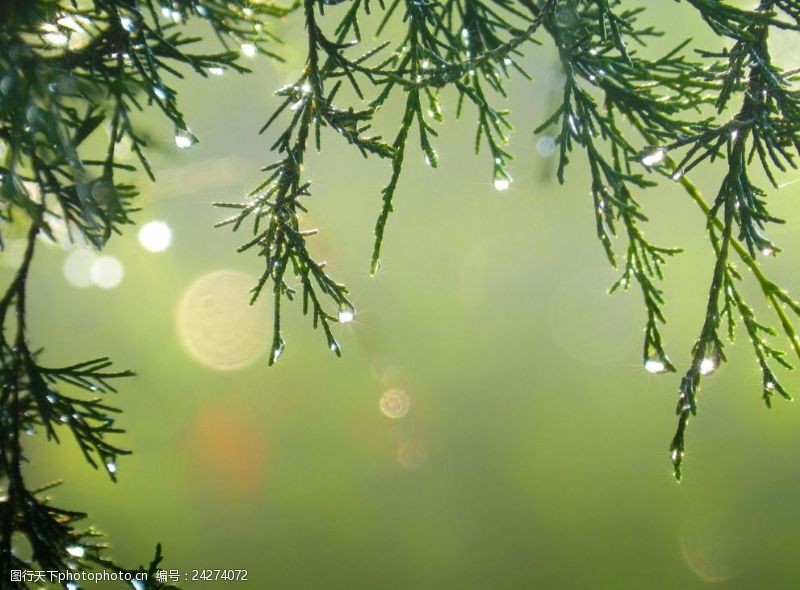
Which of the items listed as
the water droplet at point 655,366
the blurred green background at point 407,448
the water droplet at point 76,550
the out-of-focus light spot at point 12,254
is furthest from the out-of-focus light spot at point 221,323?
the water droplet at point 655,366

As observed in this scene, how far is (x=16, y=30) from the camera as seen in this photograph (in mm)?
2049

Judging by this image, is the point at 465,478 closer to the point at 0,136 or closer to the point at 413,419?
the point at 413,419

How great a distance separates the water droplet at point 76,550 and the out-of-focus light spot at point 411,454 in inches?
809

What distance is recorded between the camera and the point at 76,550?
2797mm

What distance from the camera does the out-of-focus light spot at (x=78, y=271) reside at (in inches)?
695

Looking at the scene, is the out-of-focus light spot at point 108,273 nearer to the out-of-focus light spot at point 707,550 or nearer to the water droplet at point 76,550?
the water droplet at point 76,550

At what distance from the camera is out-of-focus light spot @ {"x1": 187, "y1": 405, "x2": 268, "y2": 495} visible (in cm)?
2083

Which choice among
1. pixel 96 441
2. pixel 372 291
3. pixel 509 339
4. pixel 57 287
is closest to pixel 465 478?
pixel 509 339

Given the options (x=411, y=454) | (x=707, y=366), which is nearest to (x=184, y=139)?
(x=707, y=366)

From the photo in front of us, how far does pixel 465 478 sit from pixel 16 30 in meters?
22.9

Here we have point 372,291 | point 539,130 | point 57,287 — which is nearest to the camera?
point 539,130

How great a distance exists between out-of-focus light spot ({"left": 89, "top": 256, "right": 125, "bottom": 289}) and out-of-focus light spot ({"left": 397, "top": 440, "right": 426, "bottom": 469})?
11448mm

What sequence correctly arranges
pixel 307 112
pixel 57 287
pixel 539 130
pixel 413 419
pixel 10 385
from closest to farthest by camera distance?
pixel 539 130 < pixel 10 385 < pixel 307 112 < pixel 57 287 < pixel 413 419

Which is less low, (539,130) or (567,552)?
(539,130)
